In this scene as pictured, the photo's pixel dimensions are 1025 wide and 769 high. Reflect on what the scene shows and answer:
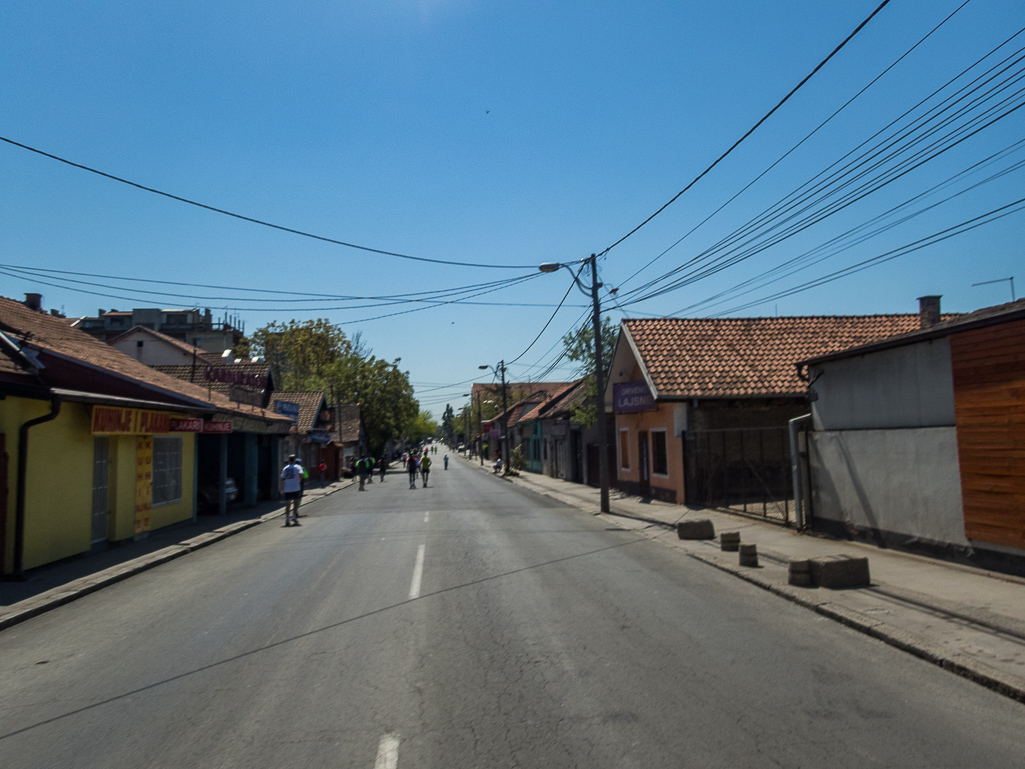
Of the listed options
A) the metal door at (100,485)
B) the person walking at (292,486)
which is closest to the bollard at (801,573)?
the metal door at (100,485)

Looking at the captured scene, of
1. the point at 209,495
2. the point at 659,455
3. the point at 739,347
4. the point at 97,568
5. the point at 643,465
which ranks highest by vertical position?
the point at 739,347

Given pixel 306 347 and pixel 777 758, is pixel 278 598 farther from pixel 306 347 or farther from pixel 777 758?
pixel 306 347

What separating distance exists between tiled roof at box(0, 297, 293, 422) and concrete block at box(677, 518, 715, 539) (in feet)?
41.0

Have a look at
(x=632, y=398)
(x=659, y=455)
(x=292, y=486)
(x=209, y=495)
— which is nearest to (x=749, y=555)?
(x=632, y=398)

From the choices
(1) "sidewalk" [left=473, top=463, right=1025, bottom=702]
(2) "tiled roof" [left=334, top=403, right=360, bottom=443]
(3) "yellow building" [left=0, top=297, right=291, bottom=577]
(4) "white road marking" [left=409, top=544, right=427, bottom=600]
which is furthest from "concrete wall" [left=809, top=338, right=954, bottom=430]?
(2) "tiled roof" [left=334, top=403, right=360, bottom=443]

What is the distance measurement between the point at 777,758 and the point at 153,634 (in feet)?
22.0

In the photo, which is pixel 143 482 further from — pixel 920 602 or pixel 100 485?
pixel 920 602

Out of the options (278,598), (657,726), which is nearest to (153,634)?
(278,598)

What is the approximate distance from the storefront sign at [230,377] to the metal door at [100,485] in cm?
850

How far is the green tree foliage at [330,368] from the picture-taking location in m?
61.3

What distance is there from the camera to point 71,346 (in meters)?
17.0

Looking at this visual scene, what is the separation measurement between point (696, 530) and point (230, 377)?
17497 mm

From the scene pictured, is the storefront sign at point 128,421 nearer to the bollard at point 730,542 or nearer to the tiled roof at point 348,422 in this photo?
the bollard at point 730,542

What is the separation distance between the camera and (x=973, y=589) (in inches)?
354
